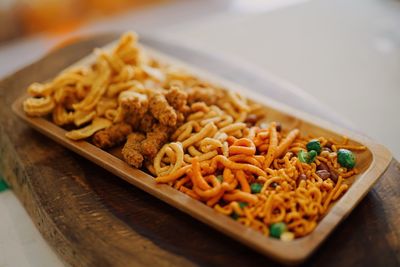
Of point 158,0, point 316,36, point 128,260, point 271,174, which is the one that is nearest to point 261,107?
point 271,174

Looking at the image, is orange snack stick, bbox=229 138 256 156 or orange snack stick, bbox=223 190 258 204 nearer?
orange snack stick, bbox=223 190 258 204

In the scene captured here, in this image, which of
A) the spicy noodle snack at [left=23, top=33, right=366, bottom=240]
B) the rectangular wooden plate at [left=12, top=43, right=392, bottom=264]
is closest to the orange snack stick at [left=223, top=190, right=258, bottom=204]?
the spicy noodle snack at [left=23, top=33, right=366, bottom=240]

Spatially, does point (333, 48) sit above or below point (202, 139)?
above

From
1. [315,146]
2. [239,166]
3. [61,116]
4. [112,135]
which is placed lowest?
[61,116]

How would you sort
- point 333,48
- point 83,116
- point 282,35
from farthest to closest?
1. point 282,35
2. point 333,48
3. point 83,116

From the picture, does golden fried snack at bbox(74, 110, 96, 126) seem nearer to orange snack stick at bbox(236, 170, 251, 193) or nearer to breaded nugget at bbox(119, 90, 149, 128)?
breaded nugget at bbox(119, 90, 149, 128)

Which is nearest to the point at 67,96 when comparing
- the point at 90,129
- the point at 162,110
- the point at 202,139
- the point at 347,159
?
the point at 90,129

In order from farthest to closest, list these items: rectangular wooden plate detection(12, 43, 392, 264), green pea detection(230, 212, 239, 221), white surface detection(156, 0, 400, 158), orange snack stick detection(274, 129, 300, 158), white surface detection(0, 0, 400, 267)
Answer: white surface detection(156, 0, 400, 158), white surface detection(0, 0, 400, 267), orange snack stick detection(274, 129, 300, 158), green pea detection(230, 212, 239, 221), rectangular wooden plate detection(12, 43, 392, 264)

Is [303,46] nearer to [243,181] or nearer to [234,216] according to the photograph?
[243,181]

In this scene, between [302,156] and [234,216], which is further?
[302,156]
